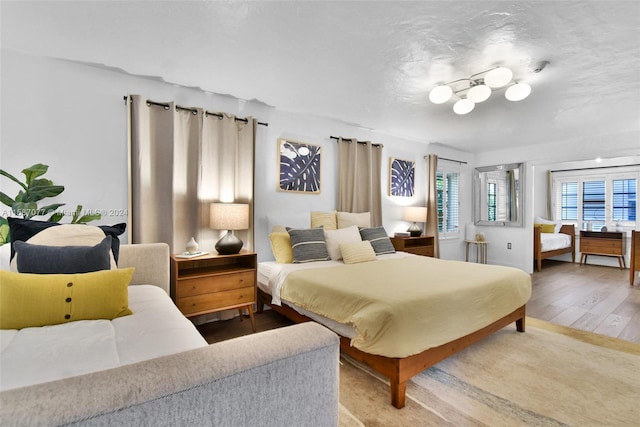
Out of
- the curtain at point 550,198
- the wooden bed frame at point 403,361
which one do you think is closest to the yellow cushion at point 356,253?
the wooden bed frame at point 403,361

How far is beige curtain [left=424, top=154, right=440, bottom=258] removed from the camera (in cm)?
529

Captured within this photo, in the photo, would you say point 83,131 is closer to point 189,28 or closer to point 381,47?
point 189,28

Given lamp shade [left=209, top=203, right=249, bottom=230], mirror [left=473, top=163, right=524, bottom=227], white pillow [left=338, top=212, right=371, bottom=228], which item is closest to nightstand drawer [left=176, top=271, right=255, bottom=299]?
lamp shade [left=209, top=203, right=249, bottom=230]

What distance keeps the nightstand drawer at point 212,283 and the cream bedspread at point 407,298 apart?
427 mm

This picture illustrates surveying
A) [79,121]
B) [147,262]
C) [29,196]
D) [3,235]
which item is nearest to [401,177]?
[147,262]

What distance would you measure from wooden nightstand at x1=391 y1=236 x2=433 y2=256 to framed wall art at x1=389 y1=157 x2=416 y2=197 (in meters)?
0.77

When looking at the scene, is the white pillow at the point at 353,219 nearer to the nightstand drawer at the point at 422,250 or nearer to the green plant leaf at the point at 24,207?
the nightstand drawer at the point at 422,250

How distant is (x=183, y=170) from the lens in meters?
3.06

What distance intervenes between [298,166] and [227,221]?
1319 millimetres

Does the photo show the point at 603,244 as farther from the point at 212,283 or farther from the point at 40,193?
the point at 40,193

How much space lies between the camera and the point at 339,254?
336 centimetres

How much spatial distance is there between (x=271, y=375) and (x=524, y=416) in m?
1.76

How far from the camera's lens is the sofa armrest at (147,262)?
7.52ft

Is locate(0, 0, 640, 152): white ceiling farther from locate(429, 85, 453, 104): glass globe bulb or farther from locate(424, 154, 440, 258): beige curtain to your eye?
locate(424, 154, 440, 258): beige curtain
